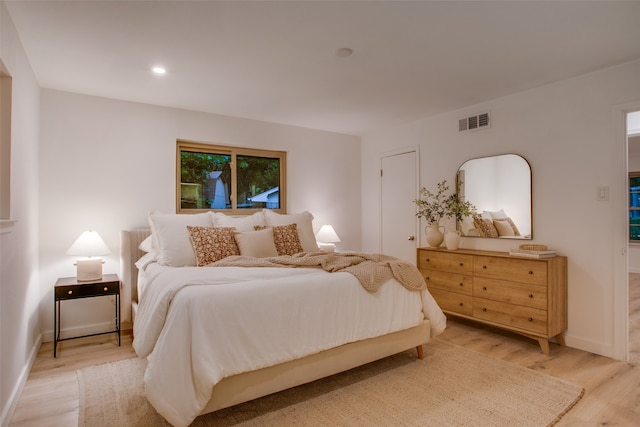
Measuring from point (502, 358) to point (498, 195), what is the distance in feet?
5.22

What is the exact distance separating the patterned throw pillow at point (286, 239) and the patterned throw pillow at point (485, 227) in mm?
1913

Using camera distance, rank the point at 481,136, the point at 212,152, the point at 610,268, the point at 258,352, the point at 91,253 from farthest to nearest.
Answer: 1. the point at 212,152
2. the point at 481,136
3. the point at 91,253
4. the point at 610,268
5. the point at 258,352

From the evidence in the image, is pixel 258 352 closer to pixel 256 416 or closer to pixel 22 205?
pixel 256 416

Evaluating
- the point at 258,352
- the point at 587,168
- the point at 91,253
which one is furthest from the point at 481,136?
the point at 91,253

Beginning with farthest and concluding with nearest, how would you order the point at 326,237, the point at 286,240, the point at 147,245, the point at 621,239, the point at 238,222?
1. the point at 326,237
2. the point at 238,222
3. the point at 286,240
4. the point at 147,245
5. the point at 621,239

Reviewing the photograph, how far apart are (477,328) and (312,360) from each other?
2.18 metres

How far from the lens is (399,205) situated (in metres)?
4.71

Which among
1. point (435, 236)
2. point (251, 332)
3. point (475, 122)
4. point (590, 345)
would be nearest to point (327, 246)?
point (435, 236)

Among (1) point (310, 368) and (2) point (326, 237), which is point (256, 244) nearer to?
(1) point (310, 368)

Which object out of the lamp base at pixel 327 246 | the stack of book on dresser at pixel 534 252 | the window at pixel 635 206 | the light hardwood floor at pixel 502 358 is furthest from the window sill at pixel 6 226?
the window at pixel 635 206

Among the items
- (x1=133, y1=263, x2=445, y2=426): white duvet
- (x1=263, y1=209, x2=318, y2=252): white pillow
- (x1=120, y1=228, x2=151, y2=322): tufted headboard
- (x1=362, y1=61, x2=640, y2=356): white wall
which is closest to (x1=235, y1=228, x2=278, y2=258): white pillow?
(x1=263, y1=209, x2=318, y2=252): white pillow

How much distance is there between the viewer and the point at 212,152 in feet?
13.9

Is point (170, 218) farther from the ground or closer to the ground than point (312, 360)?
farther from the ground

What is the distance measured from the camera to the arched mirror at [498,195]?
135 inches
